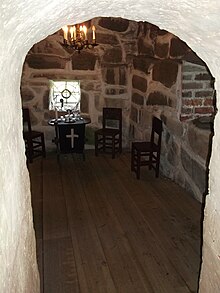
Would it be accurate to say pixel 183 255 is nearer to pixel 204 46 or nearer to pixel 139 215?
pixel 139 215

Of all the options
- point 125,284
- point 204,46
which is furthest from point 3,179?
point 125,284

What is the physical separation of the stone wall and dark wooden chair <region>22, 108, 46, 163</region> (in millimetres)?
258

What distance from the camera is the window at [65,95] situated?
4.69 meters

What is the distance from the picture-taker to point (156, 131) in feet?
12.4

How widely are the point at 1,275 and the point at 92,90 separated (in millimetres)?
4017

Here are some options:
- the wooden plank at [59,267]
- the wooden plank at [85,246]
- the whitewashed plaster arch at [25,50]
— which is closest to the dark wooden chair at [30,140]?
the wooden plank at [85,246]

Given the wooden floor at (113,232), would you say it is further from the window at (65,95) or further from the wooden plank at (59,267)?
the window at (65,95)

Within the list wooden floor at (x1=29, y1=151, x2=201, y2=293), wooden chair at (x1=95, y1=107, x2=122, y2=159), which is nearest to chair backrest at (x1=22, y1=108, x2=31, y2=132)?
wooden floor at (x1=29, y1=151, x2=201, y2=293)

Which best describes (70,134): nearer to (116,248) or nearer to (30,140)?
(30,140)

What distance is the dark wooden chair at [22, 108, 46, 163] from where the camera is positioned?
13.8 ft

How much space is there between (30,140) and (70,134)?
1.71 ft

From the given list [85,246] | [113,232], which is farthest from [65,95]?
[85,246]

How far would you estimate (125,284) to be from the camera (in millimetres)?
2090

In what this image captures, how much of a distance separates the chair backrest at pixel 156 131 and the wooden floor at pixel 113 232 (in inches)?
16.3
